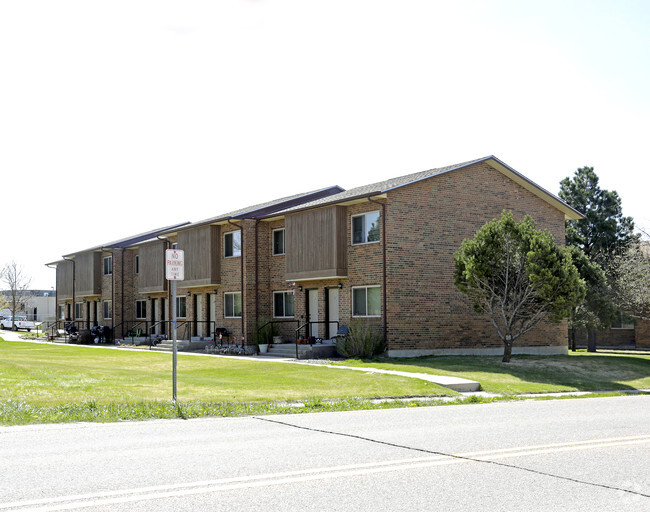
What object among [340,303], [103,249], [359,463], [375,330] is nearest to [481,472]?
[359,463]

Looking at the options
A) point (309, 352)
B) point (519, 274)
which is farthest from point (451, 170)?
point (309, 352)

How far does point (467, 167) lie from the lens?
1141 inches

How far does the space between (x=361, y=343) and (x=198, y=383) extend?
8.67 meters

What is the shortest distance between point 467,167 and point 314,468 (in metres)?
22.6

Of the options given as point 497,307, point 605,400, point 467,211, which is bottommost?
point 605,400

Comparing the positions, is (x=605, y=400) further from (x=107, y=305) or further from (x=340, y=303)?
(x=107, y=305)

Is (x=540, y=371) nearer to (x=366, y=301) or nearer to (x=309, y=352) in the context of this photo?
(x=366, y=301)

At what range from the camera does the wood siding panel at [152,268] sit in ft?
134

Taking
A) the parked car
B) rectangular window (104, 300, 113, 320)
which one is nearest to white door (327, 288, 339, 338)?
rectangular window (104, 300, 113, 320)

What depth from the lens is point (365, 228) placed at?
92.0 ft

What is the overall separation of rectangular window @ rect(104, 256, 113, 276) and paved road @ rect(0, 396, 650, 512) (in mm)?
37649

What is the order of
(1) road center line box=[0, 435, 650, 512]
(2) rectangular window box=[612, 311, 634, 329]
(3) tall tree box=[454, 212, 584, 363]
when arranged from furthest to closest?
(2) rectangular window box=[612, 311, 634, 329], (3) tall tree box=[454, 212, 584, 363], (1) road center line box=[0, 435, 650, 512]

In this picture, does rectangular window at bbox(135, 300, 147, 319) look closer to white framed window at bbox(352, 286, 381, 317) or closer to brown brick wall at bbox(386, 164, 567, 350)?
white framed window at bbox(352, 286, 381, 317)

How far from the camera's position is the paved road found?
6.45m
